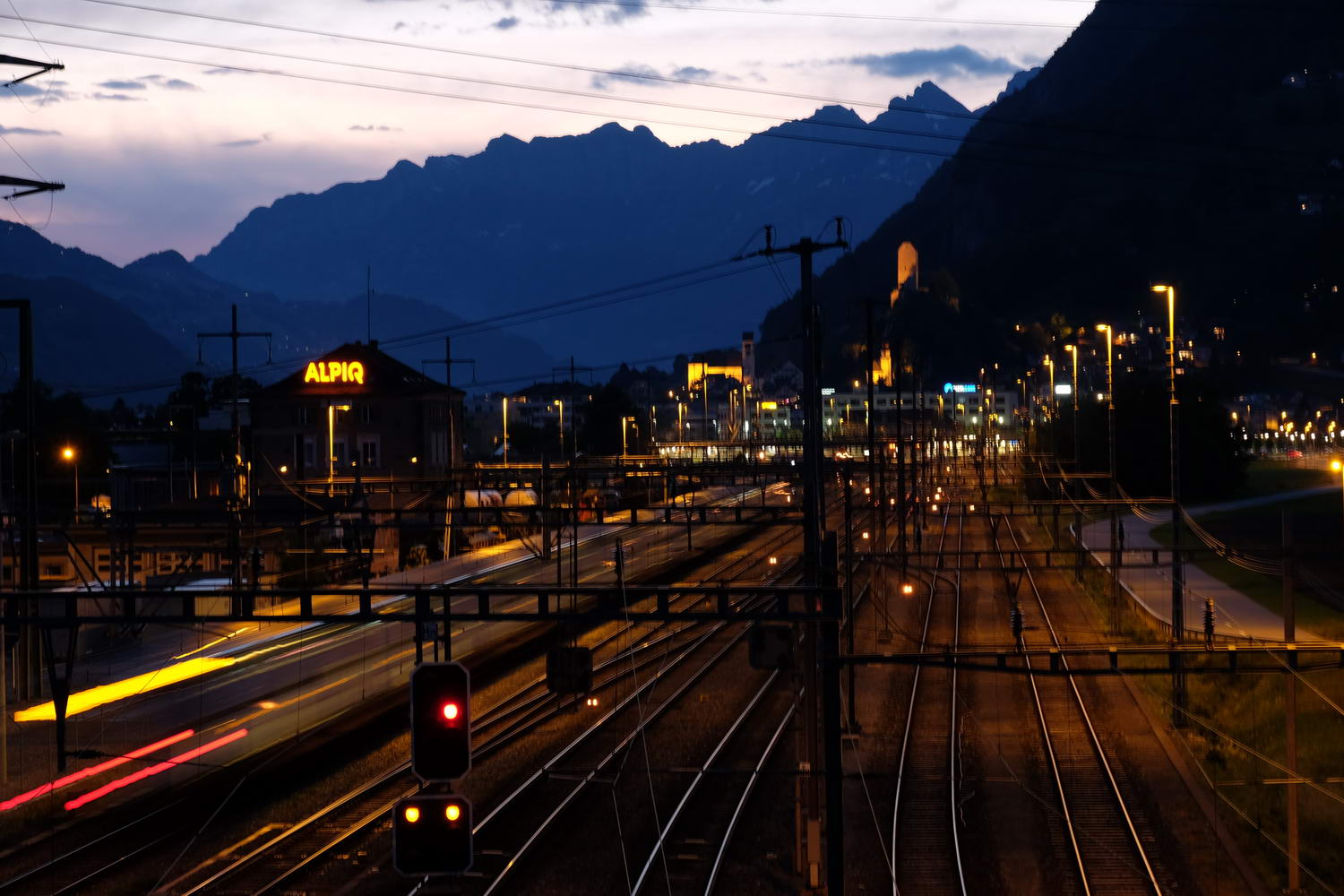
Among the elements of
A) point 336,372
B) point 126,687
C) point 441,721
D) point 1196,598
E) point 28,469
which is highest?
point 336,372

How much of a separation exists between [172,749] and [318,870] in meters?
6.07

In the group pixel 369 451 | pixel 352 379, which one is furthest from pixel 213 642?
pixel 352 379

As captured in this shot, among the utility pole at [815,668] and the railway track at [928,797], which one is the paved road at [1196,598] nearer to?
the railway track at [928,797]

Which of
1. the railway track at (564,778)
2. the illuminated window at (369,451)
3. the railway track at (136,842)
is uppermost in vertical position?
the illuminated window at (369,451)

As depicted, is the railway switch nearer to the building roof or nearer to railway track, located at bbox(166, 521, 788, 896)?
railway track, located at bbox(166, 521, 788, 896)

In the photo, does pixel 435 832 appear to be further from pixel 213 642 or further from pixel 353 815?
pixel 213 642

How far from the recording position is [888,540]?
50.1 metres

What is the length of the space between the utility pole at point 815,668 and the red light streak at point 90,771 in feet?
34.0

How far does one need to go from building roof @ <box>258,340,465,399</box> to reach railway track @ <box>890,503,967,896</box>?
131 ft

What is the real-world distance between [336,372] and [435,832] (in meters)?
57.4

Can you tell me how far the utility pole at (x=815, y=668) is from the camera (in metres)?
11.4

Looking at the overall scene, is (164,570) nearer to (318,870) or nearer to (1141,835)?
(318,870)


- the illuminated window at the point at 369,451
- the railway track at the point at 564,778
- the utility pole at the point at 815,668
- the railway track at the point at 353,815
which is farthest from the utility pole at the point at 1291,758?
the illuminated window at the point at 369,451

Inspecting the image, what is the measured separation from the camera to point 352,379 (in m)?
63.0
